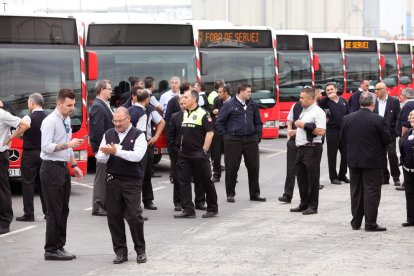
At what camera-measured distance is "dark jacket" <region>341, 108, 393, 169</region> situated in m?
12.8

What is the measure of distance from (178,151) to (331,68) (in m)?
19.7

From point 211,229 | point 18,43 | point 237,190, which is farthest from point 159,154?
point 211,229

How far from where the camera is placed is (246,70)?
2480 centimetres

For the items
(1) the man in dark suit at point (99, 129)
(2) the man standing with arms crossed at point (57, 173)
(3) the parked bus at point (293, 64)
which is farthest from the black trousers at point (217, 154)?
(3) the parked bus at point (293, 64)

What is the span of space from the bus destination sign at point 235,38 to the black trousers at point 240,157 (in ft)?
26.5

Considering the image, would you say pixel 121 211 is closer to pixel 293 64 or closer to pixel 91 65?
pixel 91 65

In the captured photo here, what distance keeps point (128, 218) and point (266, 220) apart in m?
3.55

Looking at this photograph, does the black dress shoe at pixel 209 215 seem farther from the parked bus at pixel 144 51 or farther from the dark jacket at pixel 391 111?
the parked bus at pixel 144 51

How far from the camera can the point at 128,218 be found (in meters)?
10.8

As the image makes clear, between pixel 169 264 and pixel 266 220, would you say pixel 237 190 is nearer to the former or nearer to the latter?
pixel 266 220

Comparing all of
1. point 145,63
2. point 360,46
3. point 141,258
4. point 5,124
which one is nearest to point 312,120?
point 5,124

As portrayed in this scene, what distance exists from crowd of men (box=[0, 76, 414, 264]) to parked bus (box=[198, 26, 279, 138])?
5.38 m

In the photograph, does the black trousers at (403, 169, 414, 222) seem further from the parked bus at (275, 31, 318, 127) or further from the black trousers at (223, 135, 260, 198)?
the parked bus at (275, 31, 318, 127)

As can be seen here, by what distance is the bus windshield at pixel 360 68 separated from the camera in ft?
117
